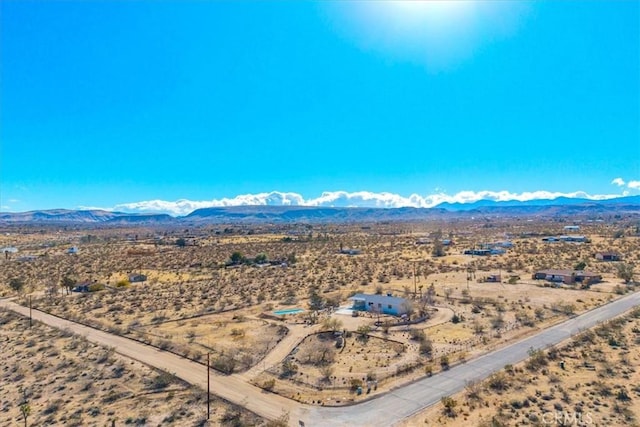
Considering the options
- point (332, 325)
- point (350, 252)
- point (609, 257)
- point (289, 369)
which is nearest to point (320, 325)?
point (332, 325)

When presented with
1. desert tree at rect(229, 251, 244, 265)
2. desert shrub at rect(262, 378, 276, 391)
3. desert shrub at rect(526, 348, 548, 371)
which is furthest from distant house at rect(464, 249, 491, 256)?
desert shrub at rect(262, 378, 276, 391)

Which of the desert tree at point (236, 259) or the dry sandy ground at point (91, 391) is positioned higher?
the desert tree at point (236, 259)

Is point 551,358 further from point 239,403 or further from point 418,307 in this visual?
point 239,403

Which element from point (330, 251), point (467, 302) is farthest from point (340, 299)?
point (330, 251)

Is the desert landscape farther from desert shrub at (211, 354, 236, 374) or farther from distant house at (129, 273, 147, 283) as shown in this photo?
distant house at (129, 273, 147, 283)

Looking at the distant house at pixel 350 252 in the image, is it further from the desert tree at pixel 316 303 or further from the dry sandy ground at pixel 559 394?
the dry sandy ground at pixel 559 394

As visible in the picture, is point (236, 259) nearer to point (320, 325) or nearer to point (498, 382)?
point (320, 325)

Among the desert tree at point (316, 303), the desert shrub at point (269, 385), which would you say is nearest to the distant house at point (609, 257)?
the desert tree at point (316, 303)
